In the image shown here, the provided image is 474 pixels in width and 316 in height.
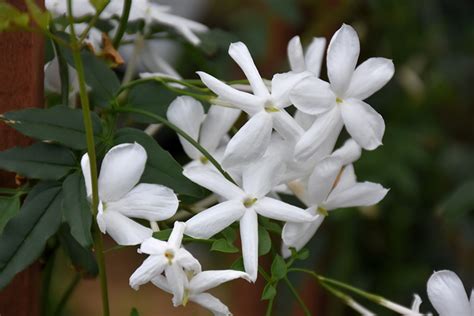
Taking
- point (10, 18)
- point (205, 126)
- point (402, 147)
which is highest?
point (10, 18)

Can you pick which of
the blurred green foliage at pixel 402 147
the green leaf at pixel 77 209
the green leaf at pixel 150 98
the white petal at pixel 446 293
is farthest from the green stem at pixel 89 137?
the blurred green foliage at pixel 402 147

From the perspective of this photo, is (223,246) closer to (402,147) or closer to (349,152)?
(349,152)

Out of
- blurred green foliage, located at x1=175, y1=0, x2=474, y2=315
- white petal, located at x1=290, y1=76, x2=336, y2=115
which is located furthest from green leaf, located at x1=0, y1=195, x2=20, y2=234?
blurred green foliage, located at x1=175, y1=0, x2=474, y2=315

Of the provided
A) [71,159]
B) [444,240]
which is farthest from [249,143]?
[444,240]

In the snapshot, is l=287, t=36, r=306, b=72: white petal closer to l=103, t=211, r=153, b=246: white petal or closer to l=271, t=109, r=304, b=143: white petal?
l=271, t=109, r=304, b=143: white petal

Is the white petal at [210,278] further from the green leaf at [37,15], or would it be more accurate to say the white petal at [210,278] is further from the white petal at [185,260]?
the green leaf at [37,15]

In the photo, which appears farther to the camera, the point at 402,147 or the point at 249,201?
the point at 402,147

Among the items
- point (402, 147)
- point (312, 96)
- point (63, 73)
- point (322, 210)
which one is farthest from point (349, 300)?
point (402, 147)
